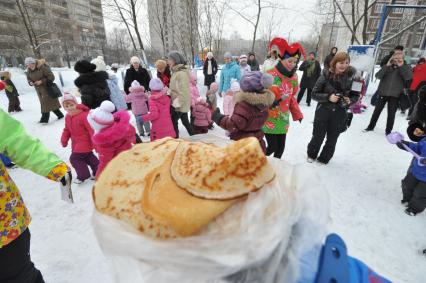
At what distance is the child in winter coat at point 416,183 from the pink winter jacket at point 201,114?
331cm

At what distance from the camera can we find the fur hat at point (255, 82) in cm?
267

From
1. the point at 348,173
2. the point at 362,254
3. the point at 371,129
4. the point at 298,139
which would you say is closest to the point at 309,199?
the point at 362,254

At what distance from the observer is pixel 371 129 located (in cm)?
576

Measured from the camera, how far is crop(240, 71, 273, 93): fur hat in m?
2.67

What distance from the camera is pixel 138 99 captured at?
5.16 meters

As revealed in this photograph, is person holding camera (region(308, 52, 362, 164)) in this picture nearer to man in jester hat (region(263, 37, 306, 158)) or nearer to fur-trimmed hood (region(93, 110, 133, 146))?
man in jester hat (region(263, 37, 306, 158))

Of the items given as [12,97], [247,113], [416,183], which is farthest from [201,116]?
[12,97]

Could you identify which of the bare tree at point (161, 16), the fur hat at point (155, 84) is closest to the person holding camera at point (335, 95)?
→ the fur hat at point (155, 84)

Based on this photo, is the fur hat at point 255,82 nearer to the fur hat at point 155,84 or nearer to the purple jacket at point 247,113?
the purple jacket at point 247,113

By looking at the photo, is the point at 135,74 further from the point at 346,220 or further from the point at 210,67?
the point at 346,220

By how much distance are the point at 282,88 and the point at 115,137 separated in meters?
2.31

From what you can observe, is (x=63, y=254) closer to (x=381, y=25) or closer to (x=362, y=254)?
(x=362, y=254)

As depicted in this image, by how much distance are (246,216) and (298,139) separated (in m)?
5.07

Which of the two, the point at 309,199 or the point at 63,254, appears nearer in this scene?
the point at 309,199
